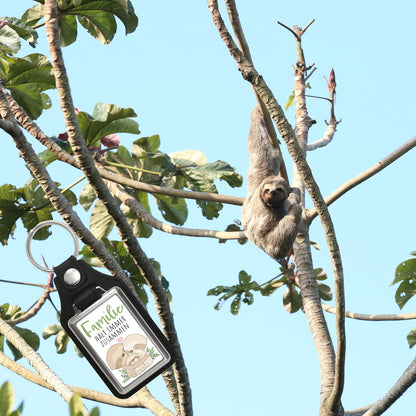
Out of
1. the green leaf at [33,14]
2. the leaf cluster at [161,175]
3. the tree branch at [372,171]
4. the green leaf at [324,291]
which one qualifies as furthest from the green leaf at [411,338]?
the green leaf at [33,14]

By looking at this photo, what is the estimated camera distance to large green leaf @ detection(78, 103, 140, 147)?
6242 mm

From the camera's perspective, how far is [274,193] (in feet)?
21.1

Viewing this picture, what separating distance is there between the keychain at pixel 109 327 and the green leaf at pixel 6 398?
0.29 m

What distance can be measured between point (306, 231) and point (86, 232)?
2.90 meters

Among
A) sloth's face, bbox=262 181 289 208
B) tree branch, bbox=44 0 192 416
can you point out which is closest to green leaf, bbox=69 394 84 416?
tree branch, bbox=44 0 192 416

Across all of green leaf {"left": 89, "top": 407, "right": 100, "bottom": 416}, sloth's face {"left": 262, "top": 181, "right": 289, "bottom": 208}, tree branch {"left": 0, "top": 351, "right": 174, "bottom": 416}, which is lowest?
tree branch {"left": 0, "top": 351, "right": 174, "bottom": 416}

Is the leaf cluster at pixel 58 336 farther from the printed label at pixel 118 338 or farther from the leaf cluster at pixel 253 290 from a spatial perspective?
the printed label at pixel 118 338

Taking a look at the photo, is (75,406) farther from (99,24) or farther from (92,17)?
(99,24)

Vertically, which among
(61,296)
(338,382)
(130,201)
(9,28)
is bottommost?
(338,382)

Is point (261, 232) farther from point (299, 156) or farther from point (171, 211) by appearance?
point (299, 156)

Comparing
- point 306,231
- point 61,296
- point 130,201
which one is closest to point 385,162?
point 306,231

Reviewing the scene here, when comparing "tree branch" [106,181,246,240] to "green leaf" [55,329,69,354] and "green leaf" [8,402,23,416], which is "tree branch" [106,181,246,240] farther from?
"green leaf" [8,402,23,416]

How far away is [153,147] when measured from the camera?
7.43m

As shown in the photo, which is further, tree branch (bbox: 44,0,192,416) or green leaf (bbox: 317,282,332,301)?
green leaf (bbox: 317,282,332,301)
